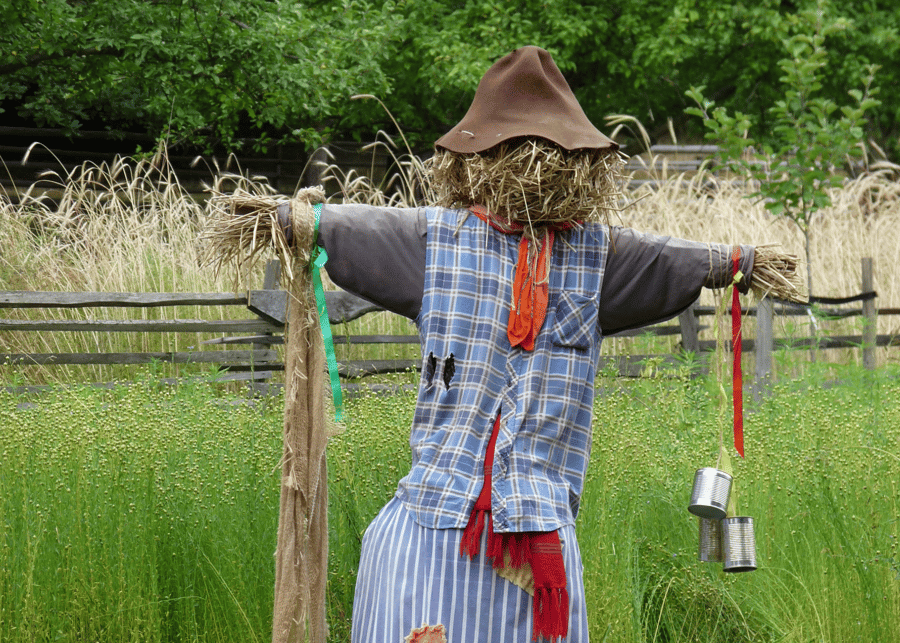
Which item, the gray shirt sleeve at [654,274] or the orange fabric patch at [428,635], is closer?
the orange fabric patch at [428,635]

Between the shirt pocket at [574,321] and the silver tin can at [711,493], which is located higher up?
the shirt pocket at [574,321]

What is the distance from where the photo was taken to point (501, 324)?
90.3 inches

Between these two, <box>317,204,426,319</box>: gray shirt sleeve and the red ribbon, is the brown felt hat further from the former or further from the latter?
the red ribbon

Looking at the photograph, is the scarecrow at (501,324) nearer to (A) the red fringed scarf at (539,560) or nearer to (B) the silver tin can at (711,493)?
(A) the red fringed scarf at (539,560)

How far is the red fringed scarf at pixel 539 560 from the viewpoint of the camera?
83.0 inches

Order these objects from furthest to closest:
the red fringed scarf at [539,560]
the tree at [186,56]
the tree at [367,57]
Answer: the tree at [367,57], the tree at [186,56], the red fringed scarf at [539,560]

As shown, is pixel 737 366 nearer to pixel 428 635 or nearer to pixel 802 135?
pixel 428 635

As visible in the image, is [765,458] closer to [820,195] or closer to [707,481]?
[707,481]

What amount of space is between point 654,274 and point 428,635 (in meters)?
1.06

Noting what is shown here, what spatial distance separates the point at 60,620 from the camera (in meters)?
2.87

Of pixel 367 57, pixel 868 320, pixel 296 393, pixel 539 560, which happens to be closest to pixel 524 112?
pixel 296 393

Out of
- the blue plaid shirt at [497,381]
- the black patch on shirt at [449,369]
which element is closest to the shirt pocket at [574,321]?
the blue plaid shirt at [497,381]

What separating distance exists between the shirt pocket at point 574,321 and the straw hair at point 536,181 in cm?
19

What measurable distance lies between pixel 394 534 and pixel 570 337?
629 millimetres
